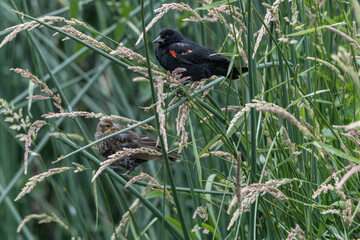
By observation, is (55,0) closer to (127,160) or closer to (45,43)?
(45,43)

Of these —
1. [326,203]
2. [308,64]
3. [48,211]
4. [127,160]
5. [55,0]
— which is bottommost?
[48,211]

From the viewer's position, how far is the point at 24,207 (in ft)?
10.5

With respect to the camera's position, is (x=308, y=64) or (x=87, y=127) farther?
(x=87, y=127)

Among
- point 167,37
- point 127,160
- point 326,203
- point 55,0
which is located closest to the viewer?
point 326,203

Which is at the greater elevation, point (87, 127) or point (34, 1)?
point (34, 1)

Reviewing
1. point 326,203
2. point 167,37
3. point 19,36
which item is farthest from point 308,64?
point 19,36

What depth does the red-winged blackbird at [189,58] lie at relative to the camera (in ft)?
5.94

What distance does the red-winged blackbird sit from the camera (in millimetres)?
1812

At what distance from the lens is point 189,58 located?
73.9 inches

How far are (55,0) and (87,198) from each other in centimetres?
133

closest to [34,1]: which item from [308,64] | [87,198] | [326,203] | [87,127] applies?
[87,127]

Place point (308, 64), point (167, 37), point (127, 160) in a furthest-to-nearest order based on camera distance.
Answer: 1. point (127, 160)
2. point (167, 37)
3. point (308, 64)

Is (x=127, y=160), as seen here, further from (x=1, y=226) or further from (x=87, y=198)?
(x=1, y=226)

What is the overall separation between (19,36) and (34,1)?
24 cm
